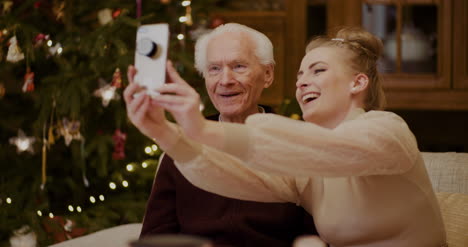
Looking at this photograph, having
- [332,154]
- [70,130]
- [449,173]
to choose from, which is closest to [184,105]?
[332,154]

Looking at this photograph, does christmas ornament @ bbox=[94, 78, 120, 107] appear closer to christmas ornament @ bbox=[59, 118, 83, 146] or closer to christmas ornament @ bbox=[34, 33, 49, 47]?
christmas ornament @ bbox=[59, 118, 83, 146]

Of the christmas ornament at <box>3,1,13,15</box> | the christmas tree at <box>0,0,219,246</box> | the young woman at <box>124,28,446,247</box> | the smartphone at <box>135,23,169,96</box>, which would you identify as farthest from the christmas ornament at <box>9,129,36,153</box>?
the smartphone at <box>135,23,169,96</box>

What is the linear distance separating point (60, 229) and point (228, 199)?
1298 mm

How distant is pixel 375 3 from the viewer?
141 inches

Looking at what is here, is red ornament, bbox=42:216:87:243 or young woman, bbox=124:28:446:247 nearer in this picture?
young woman, bbox=124:28:446:247

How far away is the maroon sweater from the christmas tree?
3.08 ft

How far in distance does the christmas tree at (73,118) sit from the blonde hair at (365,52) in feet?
4.06

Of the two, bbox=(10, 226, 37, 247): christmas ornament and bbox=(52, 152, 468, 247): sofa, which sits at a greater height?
bbox=(52, 152, 468, 247): sofa

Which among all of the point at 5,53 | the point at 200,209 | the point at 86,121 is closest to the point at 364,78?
the point at 200,209

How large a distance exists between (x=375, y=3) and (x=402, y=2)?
141mm

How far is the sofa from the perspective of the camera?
1.54m

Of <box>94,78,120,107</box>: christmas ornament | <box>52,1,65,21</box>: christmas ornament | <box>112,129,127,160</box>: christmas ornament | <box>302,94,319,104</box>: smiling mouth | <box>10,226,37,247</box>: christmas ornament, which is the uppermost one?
<box>52,1,65,21</box>: christmas ornament

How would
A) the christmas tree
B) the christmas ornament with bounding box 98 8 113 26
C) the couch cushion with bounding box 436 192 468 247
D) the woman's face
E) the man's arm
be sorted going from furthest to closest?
1. the christmas ornament with bounding box 98 8 113 26
2. the christmas tree
3. the man's arm
4. the couch cushion with bounding box 436 192 468 247
5. the woman's face

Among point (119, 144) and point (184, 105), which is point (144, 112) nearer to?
point (184, 105)
